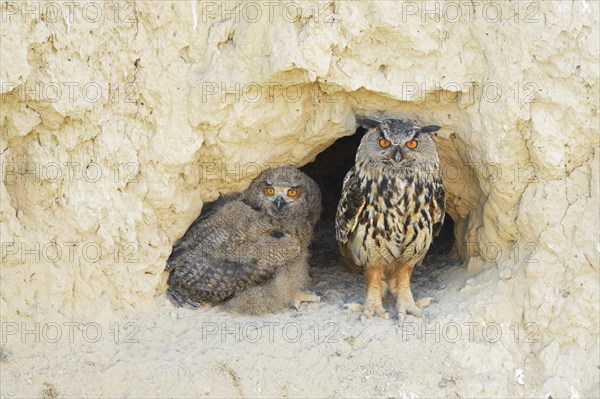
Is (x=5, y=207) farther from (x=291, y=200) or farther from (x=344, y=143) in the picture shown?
(x=344, y=143)

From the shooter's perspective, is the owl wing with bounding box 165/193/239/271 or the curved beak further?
the curved beak

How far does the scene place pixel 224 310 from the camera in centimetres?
616

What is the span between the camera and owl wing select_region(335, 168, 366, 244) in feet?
19.9

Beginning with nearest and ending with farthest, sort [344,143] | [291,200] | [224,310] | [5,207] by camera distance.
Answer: [5,207] < [224,310] < [291,200] < [344,143]

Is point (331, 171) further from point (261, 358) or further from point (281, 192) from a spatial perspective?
point (261, 358)

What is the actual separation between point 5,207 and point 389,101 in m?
2.74

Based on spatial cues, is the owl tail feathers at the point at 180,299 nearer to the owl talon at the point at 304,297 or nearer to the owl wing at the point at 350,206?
the owl talon at the point at 304,297

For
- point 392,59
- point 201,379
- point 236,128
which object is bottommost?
point 201,379

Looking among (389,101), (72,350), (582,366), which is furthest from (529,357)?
(72,350)

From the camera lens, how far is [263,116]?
234 inches

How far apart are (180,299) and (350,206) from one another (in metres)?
1.43

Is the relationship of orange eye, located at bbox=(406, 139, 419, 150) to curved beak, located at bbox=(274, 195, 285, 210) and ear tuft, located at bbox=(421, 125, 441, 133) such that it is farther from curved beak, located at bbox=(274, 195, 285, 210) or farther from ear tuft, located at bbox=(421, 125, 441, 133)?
curved beak, located at bbox=(274, 195, 285, 210)

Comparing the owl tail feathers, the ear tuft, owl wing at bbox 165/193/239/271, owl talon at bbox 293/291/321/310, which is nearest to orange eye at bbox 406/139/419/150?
the ear tuft

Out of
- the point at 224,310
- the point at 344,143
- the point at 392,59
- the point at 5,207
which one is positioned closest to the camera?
the point at 5,207
